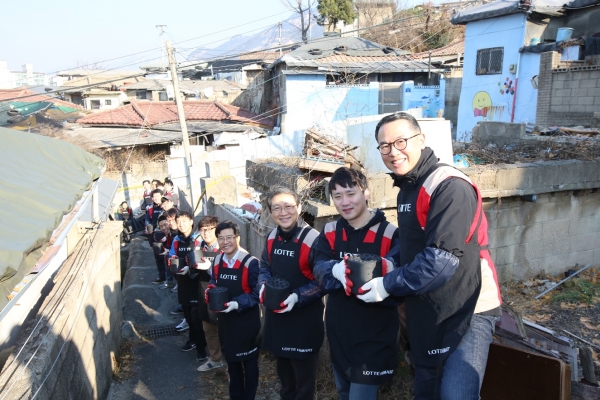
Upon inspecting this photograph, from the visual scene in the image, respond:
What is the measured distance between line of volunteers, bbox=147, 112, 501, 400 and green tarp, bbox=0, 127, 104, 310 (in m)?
1.40

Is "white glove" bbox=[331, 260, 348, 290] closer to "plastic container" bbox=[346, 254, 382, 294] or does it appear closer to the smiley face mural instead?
"plastic container" bbox=[346, 254, 382, 294]

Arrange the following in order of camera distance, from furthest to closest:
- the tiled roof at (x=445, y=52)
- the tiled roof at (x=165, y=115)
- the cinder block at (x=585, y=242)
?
1. the tiled roof at (x=445, y=52)
2. the tiled roof at (x=165, y=115)
3. the cinder block at (x=585, y=242)

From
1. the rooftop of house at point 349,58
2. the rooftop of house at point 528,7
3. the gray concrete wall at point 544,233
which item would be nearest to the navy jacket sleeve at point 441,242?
the gray concrete wall at point 544,233

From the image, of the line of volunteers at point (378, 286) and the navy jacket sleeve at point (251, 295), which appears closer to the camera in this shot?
the line of volunteers at point (378, 286)

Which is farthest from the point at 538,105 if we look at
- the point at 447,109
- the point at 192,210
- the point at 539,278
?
Answer: the point at 192,210

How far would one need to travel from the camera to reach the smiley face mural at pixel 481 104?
19.4 m

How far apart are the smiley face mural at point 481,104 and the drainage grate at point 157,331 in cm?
1663

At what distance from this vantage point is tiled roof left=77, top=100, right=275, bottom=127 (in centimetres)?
2247

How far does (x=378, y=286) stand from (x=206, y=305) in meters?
3.04

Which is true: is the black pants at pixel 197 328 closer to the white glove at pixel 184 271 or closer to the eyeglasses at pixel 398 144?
the white glove at pixel 184 271

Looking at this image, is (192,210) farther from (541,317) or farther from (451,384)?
(451,384)

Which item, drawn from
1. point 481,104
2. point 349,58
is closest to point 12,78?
point 349,58

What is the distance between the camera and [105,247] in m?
6.21

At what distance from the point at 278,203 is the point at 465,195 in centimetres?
154
